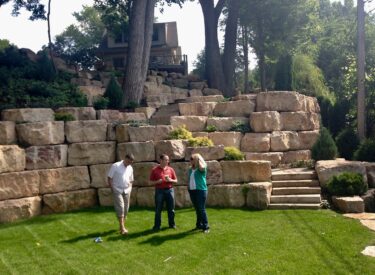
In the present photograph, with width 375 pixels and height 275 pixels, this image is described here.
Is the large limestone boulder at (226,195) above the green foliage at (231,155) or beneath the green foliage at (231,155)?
beneath

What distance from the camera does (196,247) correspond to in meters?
7.24

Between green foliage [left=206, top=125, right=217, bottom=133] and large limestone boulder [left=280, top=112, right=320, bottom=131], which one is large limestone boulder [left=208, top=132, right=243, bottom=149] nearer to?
green foliage [left=206, top=125, right=217, bottom=133]

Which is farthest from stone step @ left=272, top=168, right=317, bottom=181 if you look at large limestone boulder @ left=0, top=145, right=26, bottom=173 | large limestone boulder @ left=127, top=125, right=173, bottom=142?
large limestone boulder @ left=0, top=145, right=26, bottom=173

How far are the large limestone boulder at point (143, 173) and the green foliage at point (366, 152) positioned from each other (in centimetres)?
638

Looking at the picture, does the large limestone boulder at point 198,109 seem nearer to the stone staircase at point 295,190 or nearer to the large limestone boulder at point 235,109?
the large limestone boulder at point 235,109

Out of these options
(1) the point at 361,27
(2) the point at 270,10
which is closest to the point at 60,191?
(1) the point at 361,27

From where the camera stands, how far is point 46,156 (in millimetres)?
10930

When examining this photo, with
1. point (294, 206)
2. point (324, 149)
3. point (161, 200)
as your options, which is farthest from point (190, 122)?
point (161, 200)

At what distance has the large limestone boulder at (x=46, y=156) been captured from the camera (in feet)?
35.2

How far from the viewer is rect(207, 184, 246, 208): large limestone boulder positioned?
34.2 ft

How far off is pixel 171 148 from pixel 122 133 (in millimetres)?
1615

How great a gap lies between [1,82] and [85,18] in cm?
4240

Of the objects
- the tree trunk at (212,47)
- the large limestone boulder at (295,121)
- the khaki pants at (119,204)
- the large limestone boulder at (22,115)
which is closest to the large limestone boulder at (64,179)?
the large limestone boulder at (22,115)

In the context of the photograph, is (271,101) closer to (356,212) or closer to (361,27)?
(361,27)
